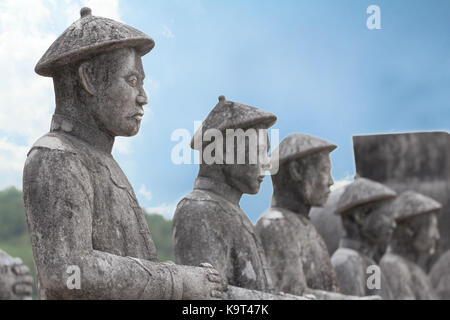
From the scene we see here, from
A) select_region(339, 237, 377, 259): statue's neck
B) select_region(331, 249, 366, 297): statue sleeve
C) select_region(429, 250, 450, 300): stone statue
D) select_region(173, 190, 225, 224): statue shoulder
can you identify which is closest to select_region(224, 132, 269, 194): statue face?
select_region(173, 190, 225, 224): statue shoulder

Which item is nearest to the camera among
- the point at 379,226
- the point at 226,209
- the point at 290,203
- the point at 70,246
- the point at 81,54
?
the point at 70,246

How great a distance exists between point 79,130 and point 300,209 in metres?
3.94

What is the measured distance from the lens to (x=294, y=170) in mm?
8719

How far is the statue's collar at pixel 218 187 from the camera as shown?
23.1ft

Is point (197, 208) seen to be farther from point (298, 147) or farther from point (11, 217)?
point (11, 217)

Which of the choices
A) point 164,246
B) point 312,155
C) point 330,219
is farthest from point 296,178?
point 164,246

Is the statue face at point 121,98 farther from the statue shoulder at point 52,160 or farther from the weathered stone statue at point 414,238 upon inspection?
the weathered stone statue at point 414,238

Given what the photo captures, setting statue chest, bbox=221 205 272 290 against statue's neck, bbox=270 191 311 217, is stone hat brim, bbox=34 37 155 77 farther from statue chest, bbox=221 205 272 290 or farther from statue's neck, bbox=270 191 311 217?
statue's neck, bbox=270 191 311 217

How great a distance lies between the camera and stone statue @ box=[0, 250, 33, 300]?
5.92m

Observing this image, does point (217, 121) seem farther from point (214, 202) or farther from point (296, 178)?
point (296, 178)

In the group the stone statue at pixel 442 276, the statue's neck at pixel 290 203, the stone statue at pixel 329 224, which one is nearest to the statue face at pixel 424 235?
the stone statue at pixel 329 224

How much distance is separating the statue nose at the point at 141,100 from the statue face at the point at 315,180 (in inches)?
140

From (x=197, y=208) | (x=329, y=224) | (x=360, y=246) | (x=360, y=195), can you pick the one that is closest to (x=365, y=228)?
(x=360, y=246)

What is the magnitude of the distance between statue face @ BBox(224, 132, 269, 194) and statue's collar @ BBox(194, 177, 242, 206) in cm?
6
